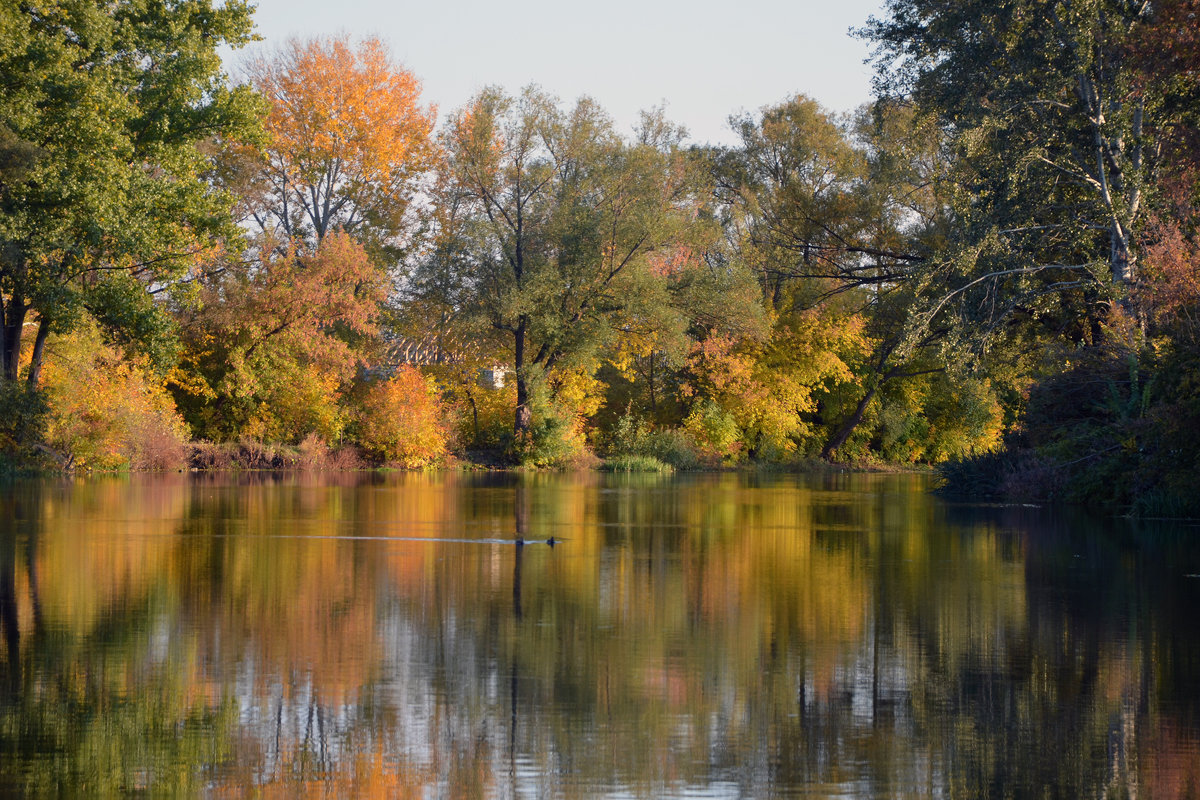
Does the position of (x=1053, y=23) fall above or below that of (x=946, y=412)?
above

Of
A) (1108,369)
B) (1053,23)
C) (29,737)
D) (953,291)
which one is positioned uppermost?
(1053,23)

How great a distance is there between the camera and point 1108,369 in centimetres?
2780

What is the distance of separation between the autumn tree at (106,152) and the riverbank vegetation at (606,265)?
11 centimetres

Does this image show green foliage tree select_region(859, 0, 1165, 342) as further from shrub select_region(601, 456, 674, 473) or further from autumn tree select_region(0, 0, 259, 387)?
shrub select_region(601, 456, 674, 473)

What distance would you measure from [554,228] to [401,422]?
9483 millimetres

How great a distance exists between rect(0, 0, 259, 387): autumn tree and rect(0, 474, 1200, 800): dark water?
702 inches

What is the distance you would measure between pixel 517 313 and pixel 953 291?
22.5 metres

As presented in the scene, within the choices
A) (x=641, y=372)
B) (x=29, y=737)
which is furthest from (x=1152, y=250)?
(x=641, y=372)

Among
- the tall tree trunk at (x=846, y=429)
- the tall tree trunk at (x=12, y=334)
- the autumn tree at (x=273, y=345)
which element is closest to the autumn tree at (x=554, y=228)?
the autumn tree at (x=273, y=345)

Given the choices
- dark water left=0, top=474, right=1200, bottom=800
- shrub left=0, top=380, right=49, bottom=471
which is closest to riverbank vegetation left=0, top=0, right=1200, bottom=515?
shrub left=0, top=380, right=49, bottom=471

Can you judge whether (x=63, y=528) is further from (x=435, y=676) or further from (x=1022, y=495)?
(x=1022, y=495)

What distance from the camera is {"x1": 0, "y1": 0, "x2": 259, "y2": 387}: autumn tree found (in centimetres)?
3316

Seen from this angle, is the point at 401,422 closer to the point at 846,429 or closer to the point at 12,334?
the point at 12,334

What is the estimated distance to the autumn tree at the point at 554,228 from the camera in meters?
51.6
